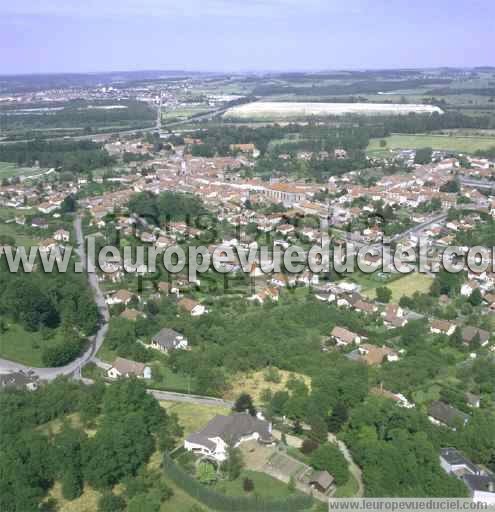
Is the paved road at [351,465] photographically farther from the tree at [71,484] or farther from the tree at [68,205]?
the tree at [68,205]

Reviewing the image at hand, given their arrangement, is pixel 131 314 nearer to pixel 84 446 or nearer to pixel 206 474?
pixel 84 446

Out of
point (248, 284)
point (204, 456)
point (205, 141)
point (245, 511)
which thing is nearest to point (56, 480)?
point (204, 456)

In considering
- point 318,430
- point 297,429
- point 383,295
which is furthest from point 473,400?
point 383,295

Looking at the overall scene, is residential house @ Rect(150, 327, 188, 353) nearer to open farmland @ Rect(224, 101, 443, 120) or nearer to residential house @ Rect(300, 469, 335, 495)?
residential house @ Rect(300, 469, 335, 495)

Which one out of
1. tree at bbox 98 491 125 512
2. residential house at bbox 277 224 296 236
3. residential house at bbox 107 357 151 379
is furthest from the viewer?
residential house at bbox 277 224 296 236

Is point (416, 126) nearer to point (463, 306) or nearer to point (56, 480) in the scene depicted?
point (463, 306)

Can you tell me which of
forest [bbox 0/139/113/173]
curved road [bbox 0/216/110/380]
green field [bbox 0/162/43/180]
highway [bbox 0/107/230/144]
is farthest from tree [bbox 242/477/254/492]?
highway [bbox 0/107/230/144]
